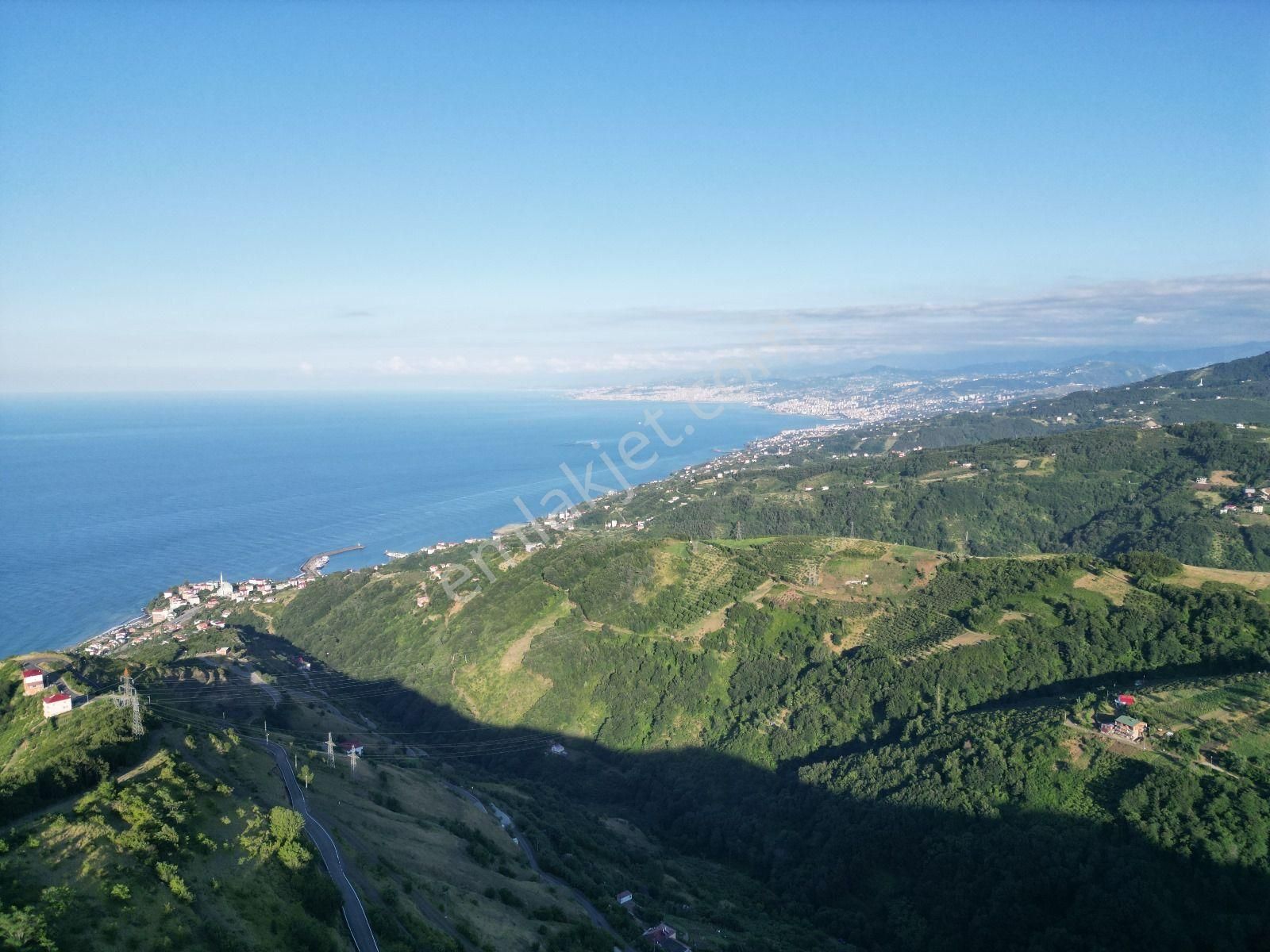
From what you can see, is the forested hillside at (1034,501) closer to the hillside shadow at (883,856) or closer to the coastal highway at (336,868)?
the hillside shadow at (883,856)

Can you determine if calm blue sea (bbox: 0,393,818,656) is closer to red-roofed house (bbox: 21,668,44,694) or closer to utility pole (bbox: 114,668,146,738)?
red-roofed house (bbox: 21,668,44,694)

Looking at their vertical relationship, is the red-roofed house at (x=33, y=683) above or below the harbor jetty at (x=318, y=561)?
above

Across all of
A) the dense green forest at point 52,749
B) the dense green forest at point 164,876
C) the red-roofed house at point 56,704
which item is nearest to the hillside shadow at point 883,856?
the dense green forest at point 52,749

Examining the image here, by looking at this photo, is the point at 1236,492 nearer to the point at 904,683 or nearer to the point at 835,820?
the point at 904,683

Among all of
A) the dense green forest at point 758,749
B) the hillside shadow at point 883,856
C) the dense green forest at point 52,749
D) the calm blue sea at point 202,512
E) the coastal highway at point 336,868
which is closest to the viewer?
the coastal highway at point 336,868

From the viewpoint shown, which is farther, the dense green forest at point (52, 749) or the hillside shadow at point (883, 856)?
the hillside shadow at point (883, 856)

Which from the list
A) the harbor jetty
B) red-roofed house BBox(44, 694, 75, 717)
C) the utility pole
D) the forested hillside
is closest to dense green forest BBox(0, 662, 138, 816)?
the utility pole

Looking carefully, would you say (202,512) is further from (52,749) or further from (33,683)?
(52,749)

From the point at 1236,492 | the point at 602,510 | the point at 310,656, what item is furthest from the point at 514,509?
the point at 1236,492
